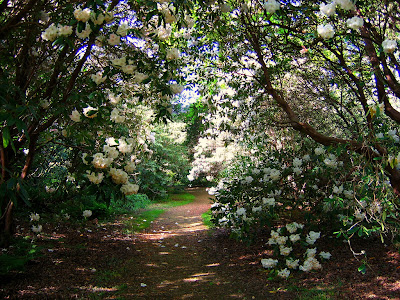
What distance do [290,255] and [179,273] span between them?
1675mm

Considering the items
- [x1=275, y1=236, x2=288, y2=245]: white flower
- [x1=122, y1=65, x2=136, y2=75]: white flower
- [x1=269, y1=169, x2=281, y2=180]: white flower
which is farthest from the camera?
[x1=269, y1=169, x2=281, y2=180]: white flower

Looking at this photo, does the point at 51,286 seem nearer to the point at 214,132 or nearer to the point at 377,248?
the point at 214,132

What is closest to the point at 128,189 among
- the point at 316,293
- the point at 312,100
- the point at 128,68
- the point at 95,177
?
the point at 95,177

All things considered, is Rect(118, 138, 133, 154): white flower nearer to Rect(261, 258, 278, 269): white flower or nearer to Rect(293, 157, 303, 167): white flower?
Rect(261, 258, 278, 269): white flower

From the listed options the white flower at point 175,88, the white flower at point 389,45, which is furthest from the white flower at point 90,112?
the white flower at point 389,45

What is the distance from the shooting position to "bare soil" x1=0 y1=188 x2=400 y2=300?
337 cm

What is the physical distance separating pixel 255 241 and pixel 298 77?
12.1ft

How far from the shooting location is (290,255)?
14.1 ft

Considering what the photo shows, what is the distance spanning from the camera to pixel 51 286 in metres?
3.47

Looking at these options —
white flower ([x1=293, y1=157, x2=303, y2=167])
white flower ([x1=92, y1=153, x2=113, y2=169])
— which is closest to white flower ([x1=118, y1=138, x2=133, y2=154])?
white flower ([x1=92, y1=153, x2=113, y2=169])

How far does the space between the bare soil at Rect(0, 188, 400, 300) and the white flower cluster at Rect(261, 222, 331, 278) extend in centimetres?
10

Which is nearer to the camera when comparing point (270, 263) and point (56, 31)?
point (56, 31)

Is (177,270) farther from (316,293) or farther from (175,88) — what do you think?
(175,88)

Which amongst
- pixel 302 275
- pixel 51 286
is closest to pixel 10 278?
pixel 51 286
